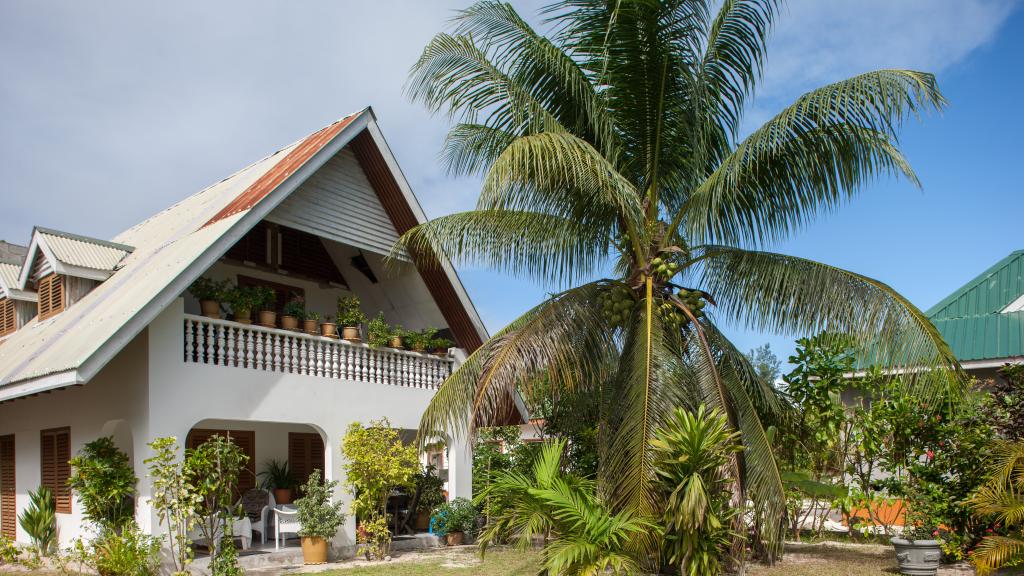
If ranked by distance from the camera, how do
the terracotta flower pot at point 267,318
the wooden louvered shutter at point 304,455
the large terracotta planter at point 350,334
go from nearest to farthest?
1. the terracotta flower pot at point 267,318
2. the large terracotta planter at point 350,334
3. the wooden louvered shutter at point 304,455

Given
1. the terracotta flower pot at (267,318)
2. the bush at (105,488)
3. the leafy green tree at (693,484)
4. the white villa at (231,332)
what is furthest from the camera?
the terracotta flower pot at (267,318)

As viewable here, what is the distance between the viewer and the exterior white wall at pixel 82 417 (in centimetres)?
1042

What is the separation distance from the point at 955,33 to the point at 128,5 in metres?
11.7

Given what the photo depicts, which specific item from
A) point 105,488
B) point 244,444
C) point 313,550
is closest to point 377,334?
point 244,444

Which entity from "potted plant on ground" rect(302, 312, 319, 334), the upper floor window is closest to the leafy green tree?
"potted plant on ground" rect(302, 312, 319, 334)

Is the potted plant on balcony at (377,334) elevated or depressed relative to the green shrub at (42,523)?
elevated

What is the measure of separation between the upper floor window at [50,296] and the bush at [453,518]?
23.5ft

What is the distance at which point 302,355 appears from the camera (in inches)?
489

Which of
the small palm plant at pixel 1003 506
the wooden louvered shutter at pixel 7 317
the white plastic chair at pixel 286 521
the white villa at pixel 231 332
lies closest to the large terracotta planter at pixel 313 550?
the white plastic chair at pixel 286 521

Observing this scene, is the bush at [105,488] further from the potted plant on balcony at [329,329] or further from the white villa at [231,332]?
the potted plant on balcony at [329,329]

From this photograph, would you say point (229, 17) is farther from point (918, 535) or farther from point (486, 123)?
point (918, 535)

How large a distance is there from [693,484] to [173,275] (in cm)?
691

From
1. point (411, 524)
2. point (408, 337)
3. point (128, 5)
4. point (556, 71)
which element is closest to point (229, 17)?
point (128, 5)

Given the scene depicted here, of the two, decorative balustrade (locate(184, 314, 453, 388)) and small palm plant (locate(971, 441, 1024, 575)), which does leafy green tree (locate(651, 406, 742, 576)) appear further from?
decorative balustrade (locate(184, 314, 453, 388))
